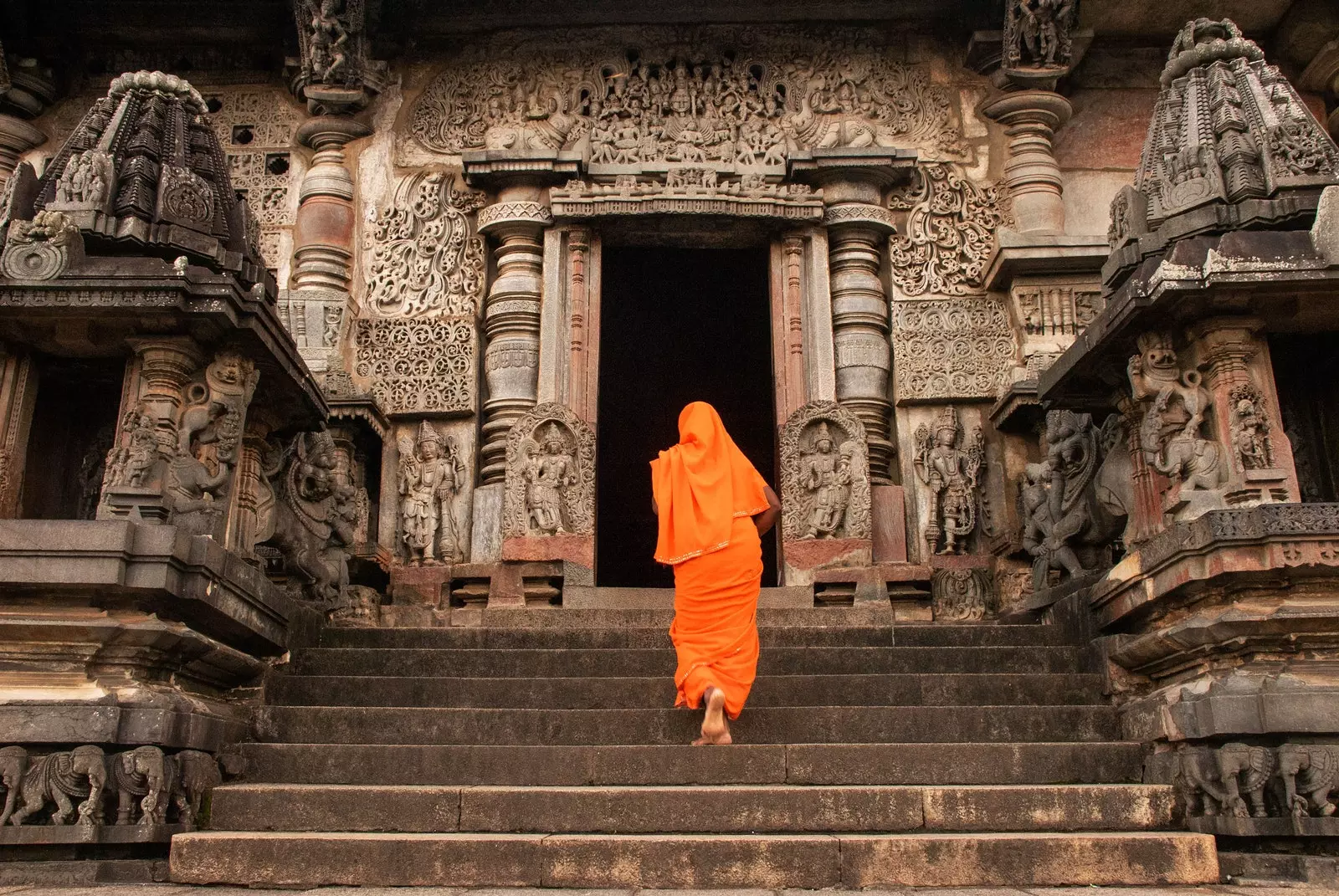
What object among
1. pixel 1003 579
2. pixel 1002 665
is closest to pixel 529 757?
pixel 1002 665

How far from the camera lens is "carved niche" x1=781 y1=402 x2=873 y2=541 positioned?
946 cm

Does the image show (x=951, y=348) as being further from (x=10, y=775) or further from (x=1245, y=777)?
(x=10, y=775)

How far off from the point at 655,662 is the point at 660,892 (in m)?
2.36

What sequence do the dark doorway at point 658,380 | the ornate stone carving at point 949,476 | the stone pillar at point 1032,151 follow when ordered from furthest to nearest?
1. the dark doorway at point 658,380
2. the stone pillar at point 1032,151
3. the ornate stone carving at point 949,476

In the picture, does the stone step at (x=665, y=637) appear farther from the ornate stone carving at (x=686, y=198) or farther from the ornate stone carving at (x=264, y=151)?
the ornate stone carving at (x=264, y=151)

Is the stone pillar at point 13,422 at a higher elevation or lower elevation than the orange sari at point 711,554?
higher

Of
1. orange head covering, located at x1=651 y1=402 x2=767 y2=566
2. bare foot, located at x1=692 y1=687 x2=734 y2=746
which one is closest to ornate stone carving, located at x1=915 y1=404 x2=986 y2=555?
orange head covering, located at x1=651 y1=402 x2=767 y2=566

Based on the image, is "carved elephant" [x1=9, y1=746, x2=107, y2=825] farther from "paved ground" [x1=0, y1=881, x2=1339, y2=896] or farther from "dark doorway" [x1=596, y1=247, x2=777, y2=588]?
"dark doorway" [x1=596, y1=247, x2=777, y2=588]

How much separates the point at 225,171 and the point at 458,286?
10.8ft

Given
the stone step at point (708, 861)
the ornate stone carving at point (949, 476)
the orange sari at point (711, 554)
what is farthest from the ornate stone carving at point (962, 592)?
the stone step at point (708, 861)

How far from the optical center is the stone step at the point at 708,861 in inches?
185

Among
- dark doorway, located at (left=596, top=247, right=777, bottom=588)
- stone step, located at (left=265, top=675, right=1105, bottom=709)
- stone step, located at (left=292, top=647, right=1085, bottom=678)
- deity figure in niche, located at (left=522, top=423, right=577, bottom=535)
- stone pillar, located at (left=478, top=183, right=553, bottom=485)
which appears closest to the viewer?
stone step, located at (left=265, top=675, right=1105, bottom=709)

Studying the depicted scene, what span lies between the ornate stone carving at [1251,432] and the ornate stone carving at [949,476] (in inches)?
140

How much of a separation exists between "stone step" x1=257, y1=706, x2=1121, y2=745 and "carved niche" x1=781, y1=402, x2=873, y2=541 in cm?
339
